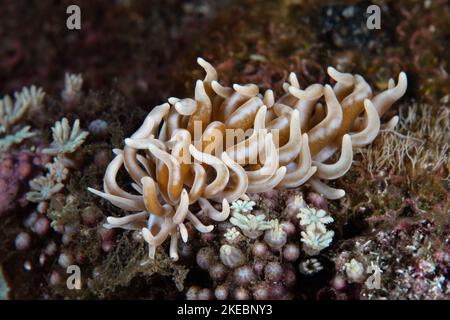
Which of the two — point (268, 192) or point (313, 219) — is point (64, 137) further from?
point (313, 219)

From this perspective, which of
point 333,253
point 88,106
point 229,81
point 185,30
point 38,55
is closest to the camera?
point 333,253

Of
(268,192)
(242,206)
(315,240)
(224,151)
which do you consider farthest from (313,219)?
(224,151)

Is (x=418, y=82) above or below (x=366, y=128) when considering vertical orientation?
above

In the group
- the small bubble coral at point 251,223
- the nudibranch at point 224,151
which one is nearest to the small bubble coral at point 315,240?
the small bubble coral at point 251,223

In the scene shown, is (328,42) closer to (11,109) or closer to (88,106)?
(88,106)

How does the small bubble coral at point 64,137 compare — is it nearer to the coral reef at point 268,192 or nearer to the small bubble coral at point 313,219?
the coral reef at point 268,192

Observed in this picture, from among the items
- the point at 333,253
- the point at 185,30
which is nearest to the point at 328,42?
the point at 185,30
